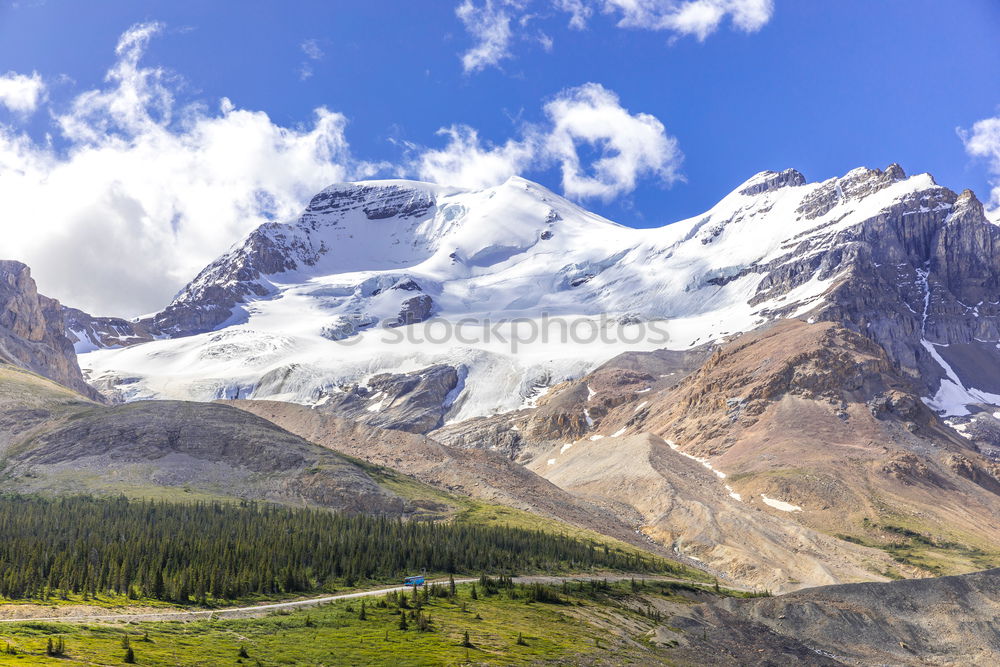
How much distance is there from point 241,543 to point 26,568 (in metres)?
22.0

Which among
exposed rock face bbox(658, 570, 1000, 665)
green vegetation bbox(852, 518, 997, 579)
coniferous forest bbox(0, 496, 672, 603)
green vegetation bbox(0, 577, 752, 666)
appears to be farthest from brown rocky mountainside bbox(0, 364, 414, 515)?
green vegetation bbox(852, 518, 997, 579)

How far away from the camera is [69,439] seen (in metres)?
167

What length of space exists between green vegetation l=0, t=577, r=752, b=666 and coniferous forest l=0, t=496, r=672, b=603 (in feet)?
32.7

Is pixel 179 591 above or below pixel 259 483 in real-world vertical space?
below

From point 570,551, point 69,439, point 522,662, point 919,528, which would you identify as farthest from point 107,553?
point 919,528

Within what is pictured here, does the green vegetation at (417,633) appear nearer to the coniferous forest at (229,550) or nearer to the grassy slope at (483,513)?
the coniferous forest at (229,550)

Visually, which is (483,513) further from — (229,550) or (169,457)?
(229,550)

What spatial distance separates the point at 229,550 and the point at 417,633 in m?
28.4

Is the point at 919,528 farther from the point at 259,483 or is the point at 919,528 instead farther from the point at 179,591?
the point at 179,591

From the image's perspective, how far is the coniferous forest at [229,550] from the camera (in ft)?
281

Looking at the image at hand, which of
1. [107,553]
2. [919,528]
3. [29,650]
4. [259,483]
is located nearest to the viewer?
[29,650]

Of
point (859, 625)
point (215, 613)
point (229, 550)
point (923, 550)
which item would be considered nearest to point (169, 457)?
point (229, 550)

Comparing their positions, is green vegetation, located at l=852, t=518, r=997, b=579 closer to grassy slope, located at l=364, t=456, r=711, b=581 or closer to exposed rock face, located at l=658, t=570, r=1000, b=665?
grassy slope, located at l=364, t=456, r=711, b=581

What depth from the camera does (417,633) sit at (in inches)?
3078
